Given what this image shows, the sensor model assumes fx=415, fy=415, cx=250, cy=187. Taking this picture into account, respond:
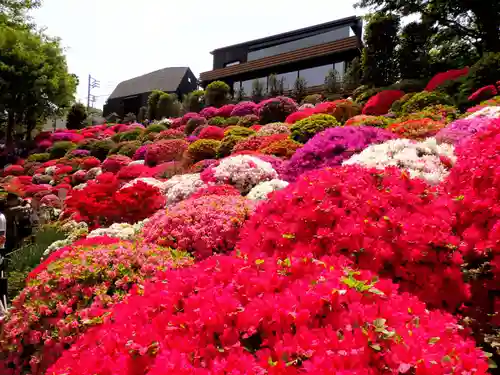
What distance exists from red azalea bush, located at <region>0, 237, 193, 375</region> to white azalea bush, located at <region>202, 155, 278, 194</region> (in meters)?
→ 3.66

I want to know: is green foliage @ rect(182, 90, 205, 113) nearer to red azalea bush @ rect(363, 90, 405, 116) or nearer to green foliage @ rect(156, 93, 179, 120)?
green foliage @ rect(156, 93, 179, 120)

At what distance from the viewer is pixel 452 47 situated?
23.4 metres

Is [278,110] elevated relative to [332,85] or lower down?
lower down

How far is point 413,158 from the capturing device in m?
5.04

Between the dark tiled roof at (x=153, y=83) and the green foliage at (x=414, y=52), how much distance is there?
3359 cm

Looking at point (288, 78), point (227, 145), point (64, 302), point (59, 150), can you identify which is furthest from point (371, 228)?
point (288, 78)

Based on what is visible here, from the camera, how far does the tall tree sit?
771 inches

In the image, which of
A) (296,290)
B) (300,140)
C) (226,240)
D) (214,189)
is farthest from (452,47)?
(296,290)

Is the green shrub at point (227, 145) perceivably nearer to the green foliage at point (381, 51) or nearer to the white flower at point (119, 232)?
the white flower at point (119, 232)

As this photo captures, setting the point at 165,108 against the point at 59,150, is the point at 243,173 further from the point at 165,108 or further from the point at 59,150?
the point at 165,108

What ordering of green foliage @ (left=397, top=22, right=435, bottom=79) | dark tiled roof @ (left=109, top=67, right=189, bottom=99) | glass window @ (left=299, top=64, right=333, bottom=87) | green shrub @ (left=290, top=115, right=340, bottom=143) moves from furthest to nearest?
dark tiled roof @ (left=109, top=67, right=189, bottom=99)
glass window @ (left=299, top=64, right=333, bottom=87)
green foliage @ (left=397, top=22, right=435, bottom=79)
green shrub @ (left=290, top=115, right=340, bottom=143)

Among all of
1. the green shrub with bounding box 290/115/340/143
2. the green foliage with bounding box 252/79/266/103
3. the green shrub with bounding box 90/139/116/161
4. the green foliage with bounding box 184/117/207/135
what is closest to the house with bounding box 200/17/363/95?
the green foliage with bounding box 252/79/266/103

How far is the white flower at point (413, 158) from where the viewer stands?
4.71m

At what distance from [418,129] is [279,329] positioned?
700 centimetres
